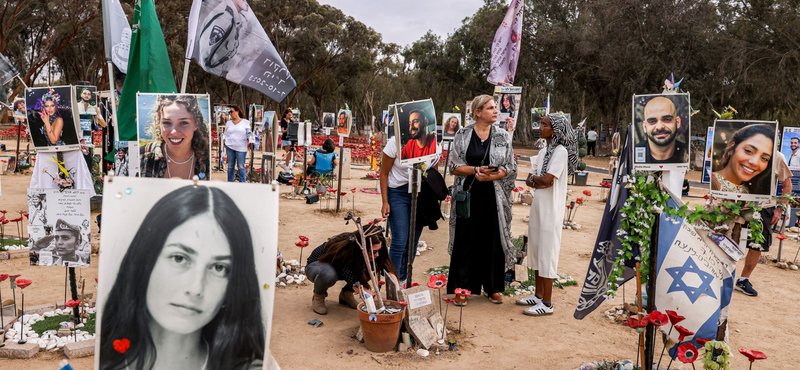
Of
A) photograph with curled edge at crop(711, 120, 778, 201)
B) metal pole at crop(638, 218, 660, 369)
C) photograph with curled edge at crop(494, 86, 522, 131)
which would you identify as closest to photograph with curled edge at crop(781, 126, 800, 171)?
photograph with curled edge at crop(494, 86, 522, 131)

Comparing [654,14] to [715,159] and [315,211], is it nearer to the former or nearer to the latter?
[315,211]

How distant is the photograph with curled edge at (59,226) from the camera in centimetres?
356

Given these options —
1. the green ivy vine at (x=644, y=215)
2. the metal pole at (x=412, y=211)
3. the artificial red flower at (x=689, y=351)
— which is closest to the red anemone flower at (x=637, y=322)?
the artificial red flower at (x=689, y=351)

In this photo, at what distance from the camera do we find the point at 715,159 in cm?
440

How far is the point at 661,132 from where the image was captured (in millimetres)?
3102

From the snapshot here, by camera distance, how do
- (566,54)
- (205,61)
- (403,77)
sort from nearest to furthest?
(205,61) < (566,54) < (403,77)

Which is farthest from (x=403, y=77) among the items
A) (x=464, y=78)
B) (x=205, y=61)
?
(x=205, y=61)

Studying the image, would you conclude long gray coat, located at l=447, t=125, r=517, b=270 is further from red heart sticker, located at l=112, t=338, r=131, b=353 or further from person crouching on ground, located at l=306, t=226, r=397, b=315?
red heart sticker, located at l=112, t=338, r=131, b=353

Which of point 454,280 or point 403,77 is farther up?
point 403,77

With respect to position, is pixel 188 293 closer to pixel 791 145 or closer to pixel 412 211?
pixel 412 211

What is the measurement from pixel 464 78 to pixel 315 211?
1098 inches

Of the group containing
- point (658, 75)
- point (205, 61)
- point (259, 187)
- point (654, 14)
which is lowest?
point (259, 187)

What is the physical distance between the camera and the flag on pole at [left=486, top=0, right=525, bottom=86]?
7.88m

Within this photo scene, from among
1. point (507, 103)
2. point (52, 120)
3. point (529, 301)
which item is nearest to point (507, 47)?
point (507, 103)
